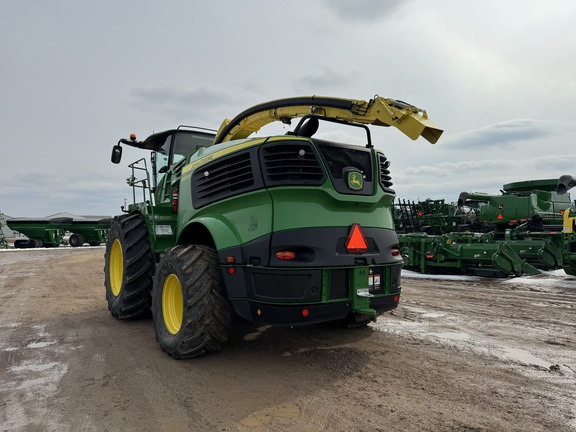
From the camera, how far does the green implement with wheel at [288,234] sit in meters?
3.73

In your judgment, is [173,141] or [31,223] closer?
[173,141]

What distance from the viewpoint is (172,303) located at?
181 inches

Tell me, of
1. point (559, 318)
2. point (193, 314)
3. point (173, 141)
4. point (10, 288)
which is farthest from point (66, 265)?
point (559, 318)

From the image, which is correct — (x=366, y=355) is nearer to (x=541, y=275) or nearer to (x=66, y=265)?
(x=541, y=275)

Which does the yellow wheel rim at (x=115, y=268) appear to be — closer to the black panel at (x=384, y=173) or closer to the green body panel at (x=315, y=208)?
the green body panel at (x=315, y=208)

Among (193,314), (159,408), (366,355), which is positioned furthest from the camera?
(366,355)

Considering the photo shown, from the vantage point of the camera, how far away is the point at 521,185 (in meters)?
16.0

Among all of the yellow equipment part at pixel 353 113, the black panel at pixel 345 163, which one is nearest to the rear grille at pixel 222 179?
the black panel at pixel 345 163

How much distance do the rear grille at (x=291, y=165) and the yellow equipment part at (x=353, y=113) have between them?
0.99 metres

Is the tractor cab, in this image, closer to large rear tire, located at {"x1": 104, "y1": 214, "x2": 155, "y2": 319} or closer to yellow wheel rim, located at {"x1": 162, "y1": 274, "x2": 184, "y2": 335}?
large rear tire, located at {"x1": 104, "y1": 214, "x2": 155, "y2": 319}

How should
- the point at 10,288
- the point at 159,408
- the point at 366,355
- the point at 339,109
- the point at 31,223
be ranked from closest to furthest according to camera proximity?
1. the point at 159,408
2. the point at 366,355
3. the point at 339,109
4. the point at 10,288
5. the point at 31,223

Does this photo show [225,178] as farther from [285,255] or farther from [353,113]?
[353,113]

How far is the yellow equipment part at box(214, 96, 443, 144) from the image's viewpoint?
169 inches

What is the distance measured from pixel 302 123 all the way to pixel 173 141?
2616 millimetres
